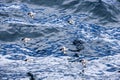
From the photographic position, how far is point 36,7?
16578mm

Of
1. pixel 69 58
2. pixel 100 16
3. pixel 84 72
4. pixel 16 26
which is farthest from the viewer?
pixel 100 16

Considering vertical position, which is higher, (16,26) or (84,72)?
(16,26)

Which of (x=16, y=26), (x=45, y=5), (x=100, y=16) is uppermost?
(x=45, y=5)

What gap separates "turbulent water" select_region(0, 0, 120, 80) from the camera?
11.7 meters

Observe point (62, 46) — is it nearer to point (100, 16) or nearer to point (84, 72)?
point (84, 72)

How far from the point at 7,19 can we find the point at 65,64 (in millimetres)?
4650

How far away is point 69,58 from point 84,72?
111cm

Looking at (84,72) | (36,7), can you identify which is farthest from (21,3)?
(84,72)

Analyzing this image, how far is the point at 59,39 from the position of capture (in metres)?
13.9

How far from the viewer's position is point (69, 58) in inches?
492

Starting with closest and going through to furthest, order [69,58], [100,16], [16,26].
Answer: [69,58]
[16,26]
[100,16]

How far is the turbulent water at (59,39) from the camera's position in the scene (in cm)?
1166

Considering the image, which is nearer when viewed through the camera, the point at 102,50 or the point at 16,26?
the point at 102,50

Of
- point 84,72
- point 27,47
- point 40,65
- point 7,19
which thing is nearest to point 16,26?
point 7,19
